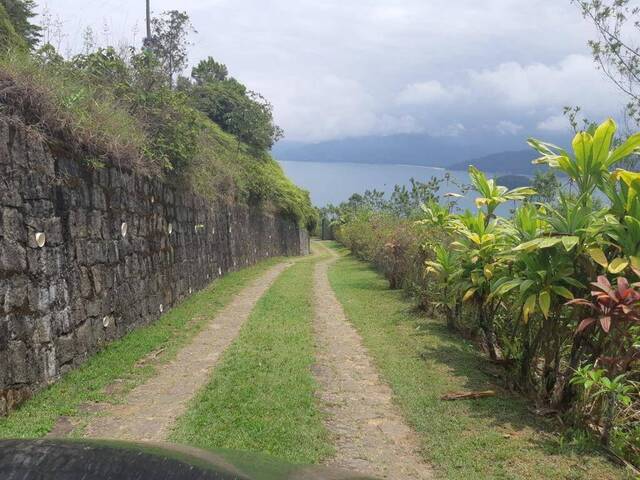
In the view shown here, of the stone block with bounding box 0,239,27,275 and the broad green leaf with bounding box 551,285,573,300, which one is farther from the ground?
the stone block with bounding box 0,239,27,275

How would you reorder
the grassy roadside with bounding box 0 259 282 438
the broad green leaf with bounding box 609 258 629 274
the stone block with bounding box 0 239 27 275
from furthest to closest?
the stone block with bounding box 0 239 27 275 → the grassy roadside with bounding box 0 259 282 438 → the broad green leaf with bounding box 609 258 629 274

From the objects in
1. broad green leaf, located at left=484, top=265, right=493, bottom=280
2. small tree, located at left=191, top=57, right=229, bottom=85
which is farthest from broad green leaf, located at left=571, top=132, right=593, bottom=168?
small tree, located at left=191, top=57, right=229, bottom=85

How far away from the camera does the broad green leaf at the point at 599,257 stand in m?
4.64

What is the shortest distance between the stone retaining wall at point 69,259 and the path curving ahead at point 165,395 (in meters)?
0.86

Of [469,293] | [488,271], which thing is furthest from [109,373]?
[488,271]

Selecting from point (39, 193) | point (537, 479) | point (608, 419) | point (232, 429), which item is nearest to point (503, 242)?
point (608, 419)

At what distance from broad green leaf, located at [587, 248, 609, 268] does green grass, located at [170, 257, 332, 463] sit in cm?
262

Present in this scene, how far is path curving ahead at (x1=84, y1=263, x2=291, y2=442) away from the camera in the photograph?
4.75 meters

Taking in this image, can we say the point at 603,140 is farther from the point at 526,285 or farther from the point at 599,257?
the point at 526,285

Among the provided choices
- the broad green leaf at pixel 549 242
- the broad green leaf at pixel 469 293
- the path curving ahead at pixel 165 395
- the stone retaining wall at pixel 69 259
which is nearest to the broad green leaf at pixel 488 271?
the broad green leaf at pixel 469 293

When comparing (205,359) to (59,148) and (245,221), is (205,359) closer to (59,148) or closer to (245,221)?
(59,148)

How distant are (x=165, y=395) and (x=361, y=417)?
78.3 inches

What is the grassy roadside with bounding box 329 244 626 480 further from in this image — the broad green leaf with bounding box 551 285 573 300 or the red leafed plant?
the broad green leaf with bounding box 551 285 573 300

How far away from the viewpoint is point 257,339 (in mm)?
8195
